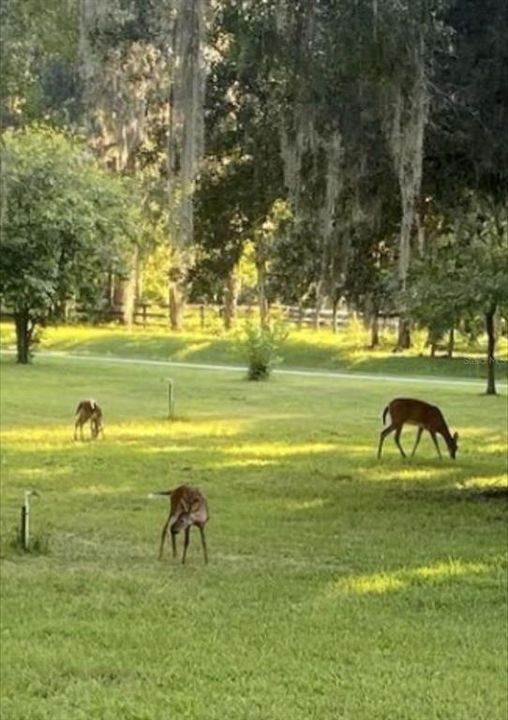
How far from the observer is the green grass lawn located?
16.8 ft

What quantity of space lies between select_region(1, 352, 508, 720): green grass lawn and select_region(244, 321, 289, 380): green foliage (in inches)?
412

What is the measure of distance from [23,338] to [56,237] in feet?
10.0

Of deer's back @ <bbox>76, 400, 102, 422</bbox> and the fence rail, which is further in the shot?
the fence rail

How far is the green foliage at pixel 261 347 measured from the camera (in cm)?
2683

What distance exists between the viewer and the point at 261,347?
2698 cm

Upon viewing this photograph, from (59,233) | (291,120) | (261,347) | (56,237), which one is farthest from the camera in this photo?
(59,233)

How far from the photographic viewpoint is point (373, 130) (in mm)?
8672

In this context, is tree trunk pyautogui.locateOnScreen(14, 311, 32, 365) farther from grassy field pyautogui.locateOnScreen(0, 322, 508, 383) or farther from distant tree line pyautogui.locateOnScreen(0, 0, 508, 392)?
distant tree line pyautogui.locateOnScreen(0, 0, 508, 392)

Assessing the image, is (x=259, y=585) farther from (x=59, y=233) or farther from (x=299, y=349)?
(x=299, y=349)

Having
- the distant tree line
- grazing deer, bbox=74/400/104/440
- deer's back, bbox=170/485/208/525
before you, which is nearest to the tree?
grazing deer, bbox=74/400/104/440

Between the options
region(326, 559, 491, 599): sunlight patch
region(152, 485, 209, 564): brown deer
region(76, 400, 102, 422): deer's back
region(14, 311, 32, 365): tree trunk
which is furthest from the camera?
region(14, 311, 32, 365): tree trunk

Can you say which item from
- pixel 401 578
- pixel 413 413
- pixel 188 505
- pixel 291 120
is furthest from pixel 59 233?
pixel 401 578

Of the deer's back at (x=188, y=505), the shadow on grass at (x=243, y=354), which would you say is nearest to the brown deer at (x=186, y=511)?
the deer's back at (x=188, y=505)

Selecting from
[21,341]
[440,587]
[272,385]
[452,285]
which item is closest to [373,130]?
[440,587]
